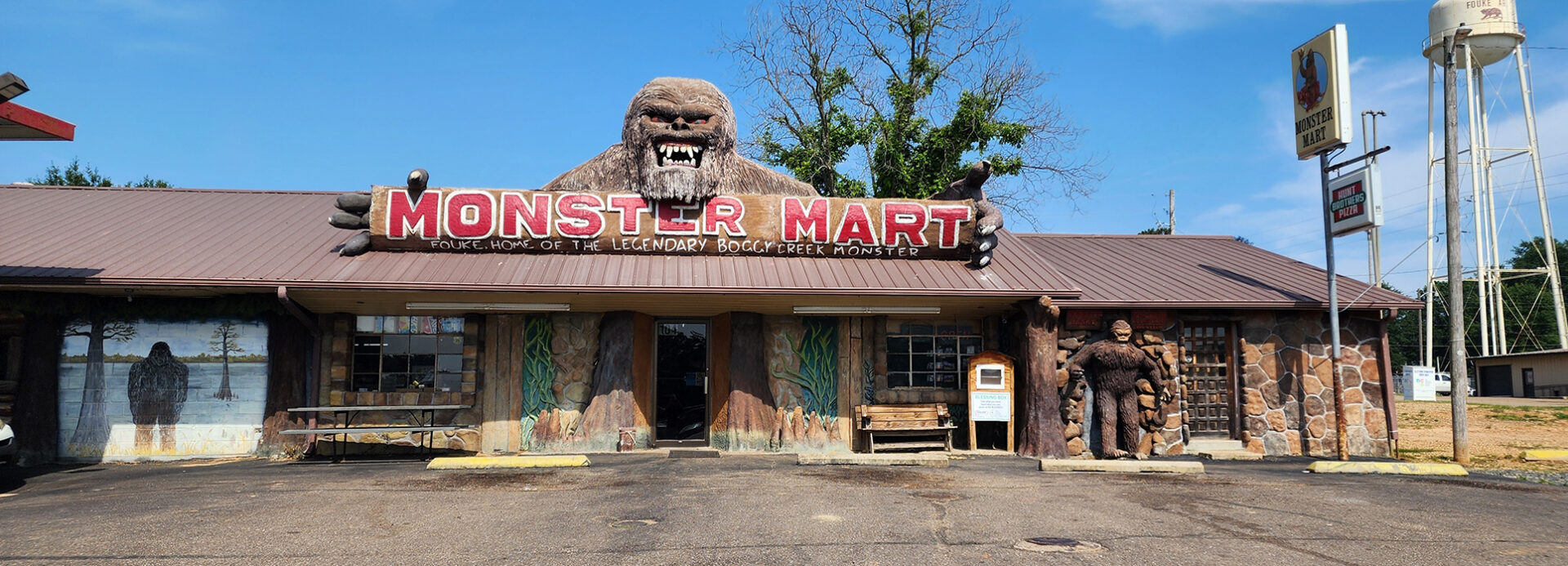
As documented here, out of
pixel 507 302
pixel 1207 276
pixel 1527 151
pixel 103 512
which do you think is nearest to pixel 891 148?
pixel 1207 276

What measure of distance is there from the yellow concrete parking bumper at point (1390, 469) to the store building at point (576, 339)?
92.7 inches

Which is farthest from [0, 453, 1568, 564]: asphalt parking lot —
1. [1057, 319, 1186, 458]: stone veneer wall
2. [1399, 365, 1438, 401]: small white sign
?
[1399, 365, 1438, 401]: small white sign

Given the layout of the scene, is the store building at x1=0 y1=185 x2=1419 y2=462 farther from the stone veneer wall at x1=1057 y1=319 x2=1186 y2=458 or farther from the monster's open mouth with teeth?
the monster's open mouth with teeth

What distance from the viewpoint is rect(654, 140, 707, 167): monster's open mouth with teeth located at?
12.0m

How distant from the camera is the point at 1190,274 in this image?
13914mm

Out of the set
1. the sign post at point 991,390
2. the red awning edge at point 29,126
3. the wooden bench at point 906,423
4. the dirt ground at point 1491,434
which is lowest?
the dirt ground at point 1491,434

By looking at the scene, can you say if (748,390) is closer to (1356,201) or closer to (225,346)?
(225,346)

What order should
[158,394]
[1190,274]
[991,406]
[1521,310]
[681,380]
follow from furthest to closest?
[1521,310] → [1190,274] → [681,380] → [991,406] → [158,394]

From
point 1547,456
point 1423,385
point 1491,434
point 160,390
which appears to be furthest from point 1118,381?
point 1423,385

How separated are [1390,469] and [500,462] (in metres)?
9.72

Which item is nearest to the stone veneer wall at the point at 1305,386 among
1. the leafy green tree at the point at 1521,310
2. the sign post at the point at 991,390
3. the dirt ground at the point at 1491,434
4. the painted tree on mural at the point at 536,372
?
the dirt ground at the point at 1491,434

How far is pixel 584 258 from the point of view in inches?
465

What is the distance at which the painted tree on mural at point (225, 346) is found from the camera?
37.5 ft

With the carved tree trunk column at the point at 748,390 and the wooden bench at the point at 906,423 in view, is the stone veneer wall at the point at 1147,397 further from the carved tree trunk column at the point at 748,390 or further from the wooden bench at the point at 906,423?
the carved tree trunk column at the point at 748,390
